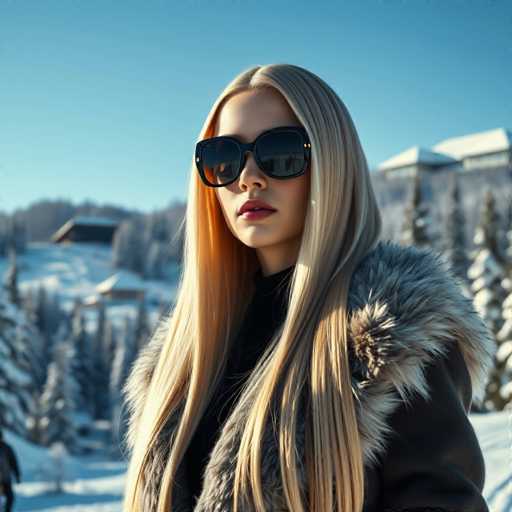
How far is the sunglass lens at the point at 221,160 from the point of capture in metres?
2.23

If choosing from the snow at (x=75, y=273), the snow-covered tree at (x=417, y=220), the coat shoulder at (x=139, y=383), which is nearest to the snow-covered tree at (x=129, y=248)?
the snow at (x=75, y=273)

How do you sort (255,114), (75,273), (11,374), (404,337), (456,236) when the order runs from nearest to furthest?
1. (404,337)
2. (255,114)
3. (11,374)
4. (456,236)
5. (75,273)

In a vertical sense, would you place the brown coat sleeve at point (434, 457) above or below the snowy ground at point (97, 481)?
above

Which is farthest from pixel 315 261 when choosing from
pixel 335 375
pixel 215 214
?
pixel 215 214

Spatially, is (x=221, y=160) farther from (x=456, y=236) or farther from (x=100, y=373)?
(x=100, y=373)

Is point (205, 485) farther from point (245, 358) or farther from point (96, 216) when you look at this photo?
point (96, 216)

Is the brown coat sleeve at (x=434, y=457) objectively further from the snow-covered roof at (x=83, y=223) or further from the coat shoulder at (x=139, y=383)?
the snow-covered roof at (x=83, y=223)

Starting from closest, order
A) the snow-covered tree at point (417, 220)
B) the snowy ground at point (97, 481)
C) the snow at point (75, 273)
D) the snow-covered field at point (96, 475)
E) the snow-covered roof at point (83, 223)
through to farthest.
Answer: the snowy ground at point (97, 481) → the snow-covered field at point (96, 475) → the snow-covered tree at point (417, 220) → the snow at point (75, 273) → the snow-covered roof at point (83, 223)

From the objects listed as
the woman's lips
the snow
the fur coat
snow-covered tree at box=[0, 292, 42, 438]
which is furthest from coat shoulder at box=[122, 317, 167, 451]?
the snow

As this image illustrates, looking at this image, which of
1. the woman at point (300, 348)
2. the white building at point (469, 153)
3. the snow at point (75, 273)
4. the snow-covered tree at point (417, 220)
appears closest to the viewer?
the woman at point (300, 348)

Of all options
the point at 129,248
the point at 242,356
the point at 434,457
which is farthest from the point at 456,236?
the point at 129,248

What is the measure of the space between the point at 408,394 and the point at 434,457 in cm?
18

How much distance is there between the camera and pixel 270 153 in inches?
83.1

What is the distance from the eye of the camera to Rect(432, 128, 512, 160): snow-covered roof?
14766 mm
